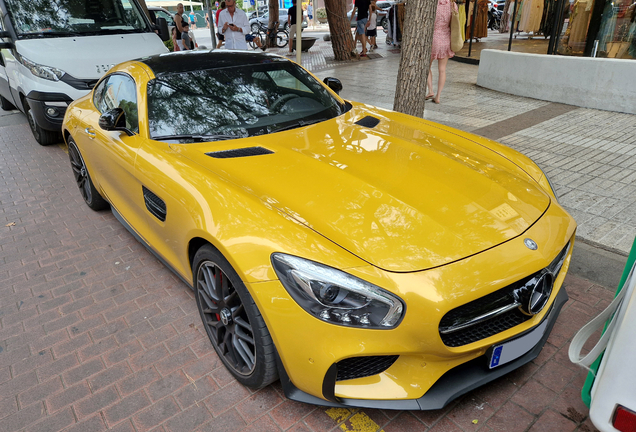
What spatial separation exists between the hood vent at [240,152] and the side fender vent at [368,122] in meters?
0.92

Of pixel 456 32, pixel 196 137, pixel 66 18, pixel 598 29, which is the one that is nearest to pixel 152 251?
pixel 196 137

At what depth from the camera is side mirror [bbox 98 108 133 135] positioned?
126 inches

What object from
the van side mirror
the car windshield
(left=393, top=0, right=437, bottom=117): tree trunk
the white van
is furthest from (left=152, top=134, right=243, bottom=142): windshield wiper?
the van side mirror

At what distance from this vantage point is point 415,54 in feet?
16.5

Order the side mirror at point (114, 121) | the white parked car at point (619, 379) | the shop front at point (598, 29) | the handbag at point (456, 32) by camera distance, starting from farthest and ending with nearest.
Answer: the shop front at point (598, 29), the handbag at point (456, 32), the side mirror at point (114, 121), the white parked car at point (619, 379)

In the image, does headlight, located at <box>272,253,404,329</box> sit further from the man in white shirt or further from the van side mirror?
the man in white shirt

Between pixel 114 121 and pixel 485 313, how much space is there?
2.74 m

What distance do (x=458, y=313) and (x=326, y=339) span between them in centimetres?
57

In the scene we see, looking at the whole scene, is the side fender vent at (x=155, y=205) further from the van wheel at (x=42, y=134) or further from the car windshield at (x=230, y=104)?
the van wheel at (x=42, y=134)

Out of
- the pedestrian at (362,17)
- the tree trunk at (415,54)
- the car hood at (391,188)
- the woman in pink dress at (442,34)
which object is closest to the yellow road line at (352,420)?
the car hood at (391,188)

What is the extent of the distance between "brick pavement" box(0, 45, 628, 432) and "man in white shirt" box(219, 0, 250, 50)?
7.38 meters

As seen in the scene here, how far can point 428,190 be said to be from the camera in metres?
2.43

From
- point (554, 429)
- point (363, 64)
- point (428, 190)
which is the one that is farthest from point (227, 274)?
point (363, 64)

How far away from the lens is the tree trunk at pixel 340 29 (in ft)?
44.4
